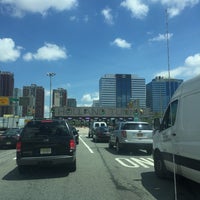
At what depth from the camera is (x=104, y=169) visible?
12328 millimetres

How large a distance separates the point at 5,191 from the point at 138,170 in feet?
16.8

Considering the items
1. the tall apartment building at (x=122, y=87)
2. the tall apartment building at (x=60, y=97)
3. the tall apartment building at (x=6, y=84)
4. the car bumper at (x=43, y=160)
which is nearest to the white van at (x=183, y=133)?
the car bumper at (x=43, y=160)

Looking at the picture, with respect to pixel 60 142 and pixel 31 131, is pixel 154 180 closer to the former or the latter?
pixel 60 142

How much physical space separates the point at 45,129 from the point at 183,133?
5480 millimetres

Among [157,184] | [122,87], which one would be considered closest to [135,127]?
[157,184]

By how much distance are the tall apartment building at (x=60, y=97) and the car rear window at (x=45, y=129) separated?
114716 millimetres

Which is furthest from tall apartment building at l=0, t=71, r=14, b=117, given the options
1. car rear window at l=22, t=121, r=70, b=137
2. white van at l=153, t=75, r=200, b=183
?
white van at l=153, t=75, r=200, b=183

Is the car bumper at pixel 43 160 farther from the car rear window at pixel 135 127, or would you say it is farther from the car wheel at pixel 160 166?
the car rear window at pixel 135 127

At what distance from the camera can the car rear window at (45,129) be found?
11.5 meters

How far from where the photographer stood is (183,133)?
7832 millimetres

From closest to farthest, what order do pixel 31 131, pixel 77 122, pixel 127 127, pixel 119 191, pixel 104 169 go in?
pixel 119 191 → pixel 31 131 → pixel 104 169 → pixel 127 127 → pixel 77 122

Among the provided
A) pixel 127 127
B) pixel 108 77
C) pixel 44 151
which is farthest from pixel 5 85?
pixel 44 151

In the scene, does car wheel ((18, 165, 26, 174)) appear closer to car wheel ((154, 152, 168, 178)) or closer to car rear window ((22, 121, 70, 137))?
car rear window ((22, 121, 70, 137))

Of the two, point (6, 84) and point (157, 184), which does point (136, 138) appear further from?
point (6, 84)
